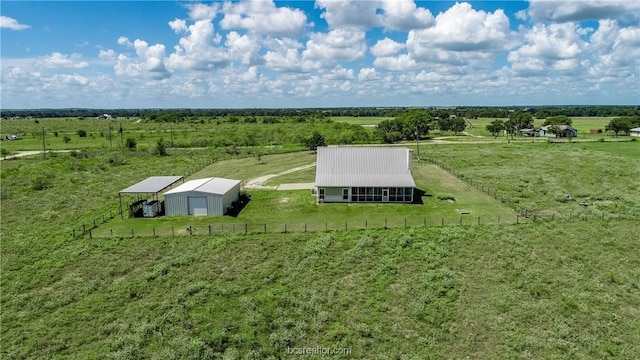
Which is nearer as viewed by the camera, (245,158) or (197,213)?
(197,213)

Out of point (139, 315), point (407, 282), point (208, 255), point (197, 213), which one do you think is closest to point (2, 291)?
point (139, 315)

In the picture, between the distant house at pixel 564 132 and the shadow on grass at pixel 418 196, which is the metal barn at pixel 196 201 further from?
the distant house at pixel 564 132

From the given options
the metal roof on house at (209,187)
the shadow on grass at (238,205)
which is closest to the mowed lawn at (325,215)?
the shadow on grass at (238,205)

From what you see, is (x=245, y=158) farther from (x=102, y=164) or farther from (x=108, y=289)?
(x=108, y=289)

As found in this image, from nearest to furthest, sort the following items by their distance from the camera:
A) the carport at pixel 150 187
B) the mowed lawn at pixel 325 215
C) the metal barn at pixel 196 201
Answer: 1. the mowed lawn at pixel 325 215
2. the metal barn at pixel 196 201
3. the carport at pixel 150 187

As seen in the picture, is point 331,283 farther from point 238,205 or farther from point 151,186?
point 151,186

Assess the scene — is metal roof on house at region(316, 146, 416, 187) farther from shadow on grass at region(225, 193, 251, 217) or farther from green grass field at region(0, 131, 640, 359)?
shadow on grass at region(225, 193, 251, 217)

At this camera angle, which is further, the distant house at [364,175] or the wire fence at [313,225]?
the distant house at [364,175]
